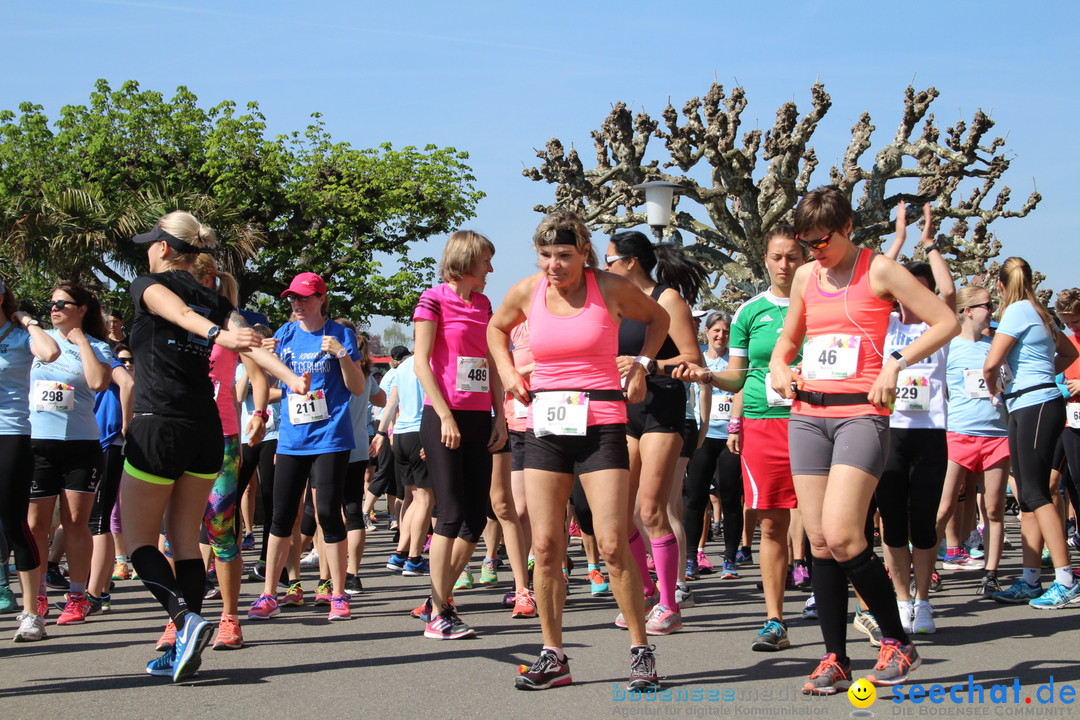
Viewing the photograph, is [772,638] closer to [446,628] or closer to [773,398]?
[773,398]

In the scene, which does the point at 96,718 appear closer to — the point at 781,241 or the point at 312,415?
the point at 312,415

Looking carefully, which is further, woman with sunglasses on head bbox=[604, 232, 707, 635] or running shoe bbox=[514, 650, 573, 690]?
woman with sunglasses on head bbox=[604, 232, 707, 635]

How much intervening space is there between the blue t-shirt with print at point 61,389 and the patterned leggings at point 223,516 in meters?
1.19

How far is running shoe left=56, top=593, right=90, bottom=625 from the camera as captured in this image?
694 cm

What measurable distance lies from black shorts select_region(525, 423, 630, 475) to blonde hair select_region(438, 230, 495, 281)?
1.87 metres

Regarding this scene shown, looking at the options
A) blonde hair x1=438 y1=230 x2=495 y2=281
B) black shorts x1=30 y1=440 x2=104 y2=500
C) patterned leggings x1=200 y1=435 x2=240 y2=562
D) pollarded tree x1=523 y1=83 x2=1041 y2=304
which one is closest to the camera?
patterned leggings x1=200 y1=435 x2=240 y2=562

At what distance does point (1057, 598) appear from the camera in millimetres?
6824

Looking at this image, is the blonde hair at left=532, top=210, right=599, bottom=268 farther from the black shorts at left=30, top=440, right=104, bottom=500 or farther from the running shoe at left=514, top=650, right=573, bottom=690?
the black shorts at left=30, top=440, right=104, bottom=500

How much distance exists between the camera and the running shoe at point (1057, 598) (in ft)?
22.4

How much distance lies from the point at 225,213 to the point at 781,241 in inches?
962

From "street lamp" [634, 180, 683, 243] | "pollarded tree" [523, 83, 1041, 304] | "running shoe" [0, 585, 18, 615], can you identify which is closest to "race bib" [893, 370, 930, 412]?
"running shoe" [0, 585, 18, 615]

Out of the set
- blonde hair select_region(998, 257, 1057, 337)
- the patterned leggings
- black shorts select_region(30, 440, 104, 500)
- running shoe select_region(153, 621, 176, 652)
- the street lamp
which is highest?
the street lamp

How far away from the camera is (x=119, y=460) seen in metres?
8.07

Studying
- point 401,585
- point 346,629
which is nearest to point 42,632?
point 346,629
